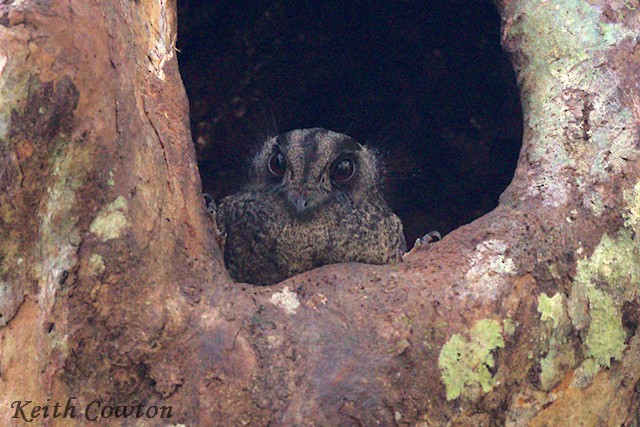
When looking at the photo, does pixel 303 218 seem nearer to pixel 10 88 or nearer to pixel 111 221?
pixel 111 221

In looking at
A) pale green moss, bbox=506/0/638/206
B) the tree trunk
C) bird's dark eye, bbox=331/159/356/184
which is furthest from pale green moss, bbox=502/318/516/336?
bird's dark eye, bbox=331/159/356/184

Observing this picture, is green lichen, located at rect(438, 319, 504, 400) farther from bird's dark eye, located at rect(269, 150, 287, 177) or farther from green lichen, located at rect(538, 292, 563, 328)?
bird's dark eye, located at rect(269, 150, 287, 177)

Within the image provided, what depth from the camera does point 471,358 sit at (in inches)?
95.7

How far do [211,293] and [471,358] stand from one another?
76 centimetres

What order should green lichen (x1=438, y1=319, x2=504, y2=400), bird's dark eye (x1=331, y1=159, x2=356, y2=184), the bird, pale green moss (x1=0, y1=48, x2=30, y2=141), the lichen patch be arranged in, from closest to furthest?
1. pale green moss (x1=0, y1=48, x2=30, y2=141)
2. green lichen (x1=438, y1=319, x2=504, y2=400)
3. the lichen patch
4. the bird
5. bird's dark eye (x1=331, y1=159, x2=356, y2=184)

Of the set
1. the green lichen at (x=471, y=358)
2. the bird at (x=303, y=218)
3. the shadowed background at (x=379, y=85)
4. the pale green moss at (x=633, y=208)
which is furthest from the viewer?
the shadowed background at (x=379, y=85)

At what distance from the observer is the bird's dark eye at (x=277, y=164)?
357cm

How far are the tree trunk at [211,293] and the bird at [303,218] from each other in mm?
787

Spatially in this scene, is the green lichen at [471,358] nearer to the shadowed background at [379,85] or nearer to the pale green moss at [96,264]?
the pale green moss at [96,264]

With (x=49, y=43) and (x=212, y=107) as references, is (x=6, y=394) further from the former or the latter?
(x=212, y=107)

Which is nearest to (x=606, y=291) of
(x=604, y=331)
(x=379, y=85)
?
(x=604, y=331)

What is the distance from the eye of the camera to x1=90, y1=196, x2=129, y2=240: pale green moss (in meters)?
2.32

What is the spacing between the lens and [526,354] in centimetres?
252

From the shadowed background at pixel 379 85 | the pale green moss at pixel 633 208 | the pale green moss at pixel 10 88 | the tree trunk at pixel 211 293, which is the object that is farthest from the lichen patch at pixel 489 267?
the shadowed background at pixel 379 85
